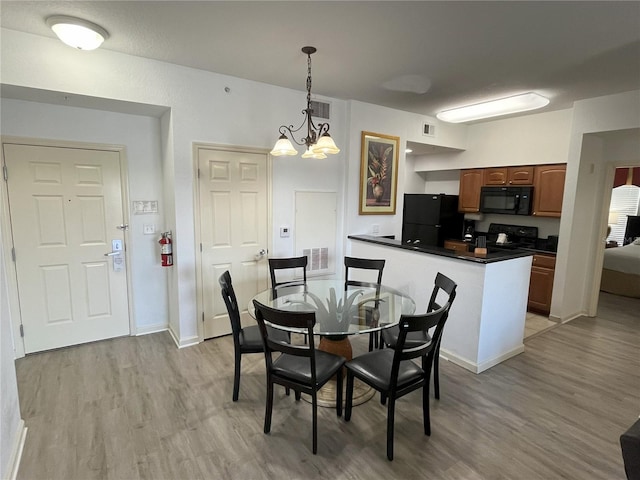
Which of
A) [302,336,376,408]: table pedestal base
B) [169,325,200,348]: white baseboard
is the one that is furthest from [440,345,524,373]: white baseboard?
[169,325,200,348]: white baseboard

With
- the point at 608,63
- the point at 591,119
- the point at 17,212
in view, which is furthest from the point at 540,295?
the point at 17,212

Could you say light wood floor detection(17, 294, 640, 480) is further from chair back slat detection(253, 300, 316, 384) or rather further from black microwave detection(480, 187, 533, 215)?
black microwave detection(480, 187, 533, 215)

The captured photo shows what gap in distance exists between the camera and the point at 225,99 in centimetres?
337

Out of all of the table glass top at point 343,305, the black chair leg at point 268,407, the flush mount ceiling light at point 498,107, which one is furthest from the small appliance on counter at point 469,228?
the black chair leg at point 268,407

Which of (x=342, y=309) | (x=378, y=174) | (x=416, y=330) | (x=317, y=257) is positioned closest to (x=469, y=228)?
(x=378, y=174)

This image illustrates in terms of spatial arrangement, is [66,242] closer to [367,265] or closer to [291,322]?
[291,322]

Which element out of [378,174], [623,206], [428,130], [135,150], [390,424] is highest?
[428,130]

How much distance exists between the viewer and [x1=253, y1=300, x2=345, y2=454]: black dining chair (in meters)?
1.93

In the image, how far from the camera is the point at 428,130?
480 cm

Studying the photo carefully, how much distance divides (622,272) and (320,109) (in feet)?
18.2

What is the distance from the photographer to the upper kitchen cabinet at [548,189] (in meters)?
4.38

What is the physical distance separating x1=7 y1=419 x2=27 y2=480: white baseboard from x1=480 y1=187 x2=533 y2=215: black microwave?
5620 millimetres

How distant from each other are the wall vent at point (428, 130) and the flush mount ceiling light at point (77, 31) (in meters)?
3.84

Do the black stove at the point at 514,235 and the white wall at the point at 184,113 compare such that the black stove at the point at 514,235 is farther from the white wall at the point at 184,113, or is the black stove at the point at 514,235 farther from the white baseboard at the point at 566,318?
the white wall at the point at 184,113
